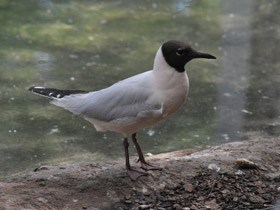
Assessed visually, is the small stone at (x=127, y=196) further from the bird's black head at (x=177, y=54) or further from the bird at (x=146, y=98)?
the bird's black head at (x=177, y=54)

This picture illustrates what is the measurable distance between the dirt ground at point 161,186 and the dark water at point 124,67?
2.63 ft

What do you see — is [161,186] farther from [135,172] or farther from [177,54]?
[177,54]

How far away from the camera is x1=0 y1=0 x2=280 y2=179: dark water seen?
4273 mm

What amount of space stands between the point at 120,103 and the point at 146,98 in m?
0.18

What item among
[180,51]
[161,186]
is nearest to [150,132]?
[161,186]

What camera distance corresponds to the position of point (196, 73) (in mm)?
5488

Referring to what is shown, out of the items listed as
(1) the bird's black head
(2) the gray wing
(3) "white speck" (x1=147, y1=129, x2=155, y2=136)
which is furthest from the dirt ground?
(3) "white speck" (x1=147, y1=129, x2=155, y2=136)

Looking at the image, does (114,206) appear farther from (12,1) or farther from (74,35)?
(12,1)

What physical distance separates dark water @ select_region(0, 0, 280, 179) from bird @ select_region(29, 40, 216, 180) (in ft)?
3.33

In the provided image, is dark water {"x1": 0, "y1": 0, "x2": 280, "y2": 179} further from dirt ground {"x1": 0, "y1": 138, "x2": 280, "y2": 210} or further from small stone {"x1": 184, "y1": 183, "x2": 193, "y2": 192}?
small stone {"x1": 184, "y1": 183, "x2": 193, "y2": 192}

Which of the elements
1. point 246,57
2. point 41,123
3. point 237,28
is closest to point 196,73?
point 246,57

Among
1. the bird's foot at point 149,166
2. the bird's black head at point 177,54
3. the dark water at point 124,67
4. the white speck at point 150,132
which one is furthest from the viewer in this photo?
the white speck at point 150,132

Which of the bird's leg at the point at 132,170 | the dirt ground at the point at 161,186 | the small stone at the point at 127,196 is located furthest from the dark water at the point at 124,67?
the small stone at the point at 127,196

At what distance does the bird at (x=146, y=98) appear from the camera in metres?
2.89
